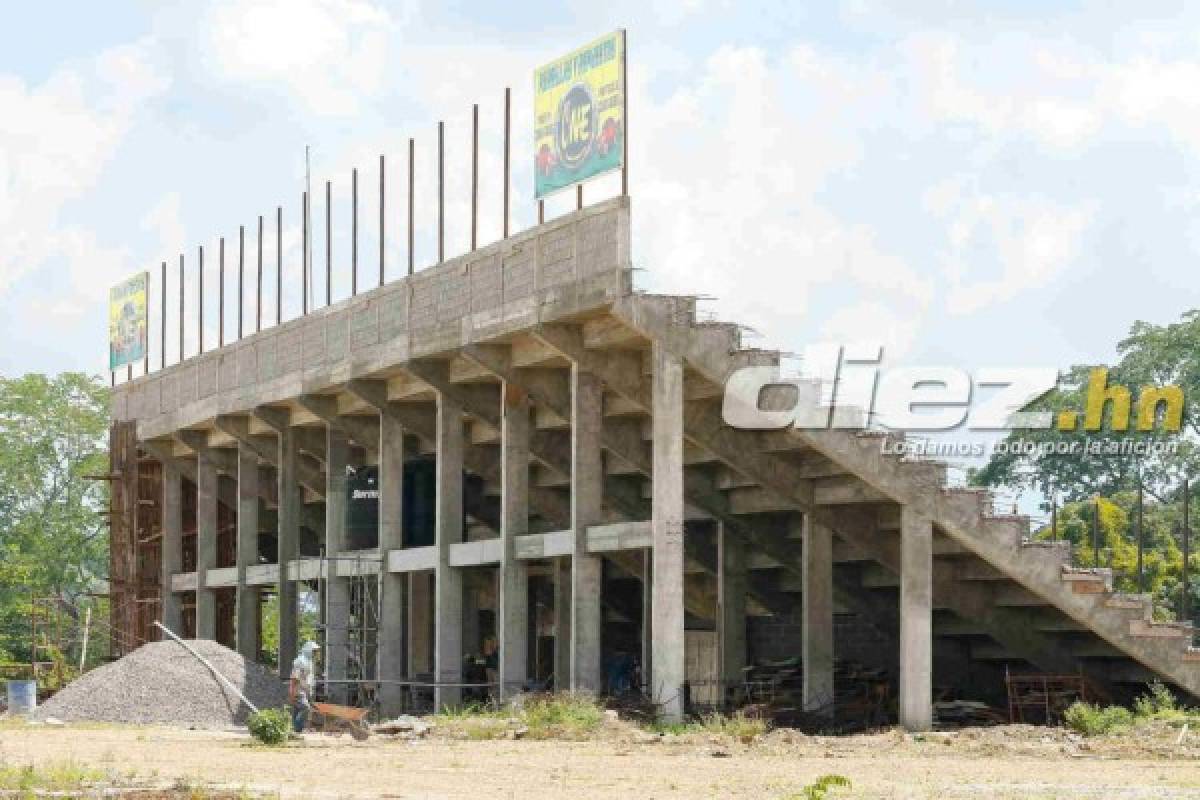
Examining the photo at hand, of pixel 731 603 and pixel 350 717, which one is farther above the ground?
pixel 731 603

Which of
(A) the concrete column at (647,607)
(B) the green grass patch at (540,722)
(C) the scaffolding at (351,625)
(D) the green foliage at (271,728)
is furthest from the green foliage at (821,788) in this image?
(C) the scaffolding at (351,625)

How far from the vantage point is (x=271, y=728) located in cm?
3369

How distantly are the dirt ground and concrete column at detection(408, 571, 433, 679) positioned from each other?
49.3 feet

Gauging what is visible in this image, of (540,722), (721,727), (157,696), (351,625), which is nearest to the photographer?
(721,727)

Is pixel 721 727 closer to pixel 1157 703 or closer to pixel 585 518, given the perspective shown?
pixel 585 518

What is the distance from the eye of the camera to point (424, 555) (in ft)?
156

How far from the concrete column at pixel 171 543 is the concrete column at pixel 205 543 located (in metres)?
2.06

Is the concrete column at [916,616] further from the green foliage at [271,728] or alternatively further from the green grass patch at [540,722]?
the green foliage at [271,728]

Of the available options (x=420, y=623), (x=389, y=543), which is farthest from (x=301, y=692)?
(x=420, y=623)

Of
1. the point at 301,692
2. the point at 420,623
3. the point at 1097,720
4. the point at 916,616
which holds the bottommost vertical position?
the point at 1097,720

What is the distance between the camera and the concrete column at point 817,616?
40.8 meters

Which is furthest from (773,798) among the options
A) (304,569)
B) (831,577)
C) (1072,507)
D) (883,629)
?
(1072,507)

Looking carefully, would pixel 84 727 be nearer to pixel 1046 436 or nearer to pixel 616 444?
pixel 616 444

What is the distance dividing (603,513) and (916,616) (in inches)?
455
